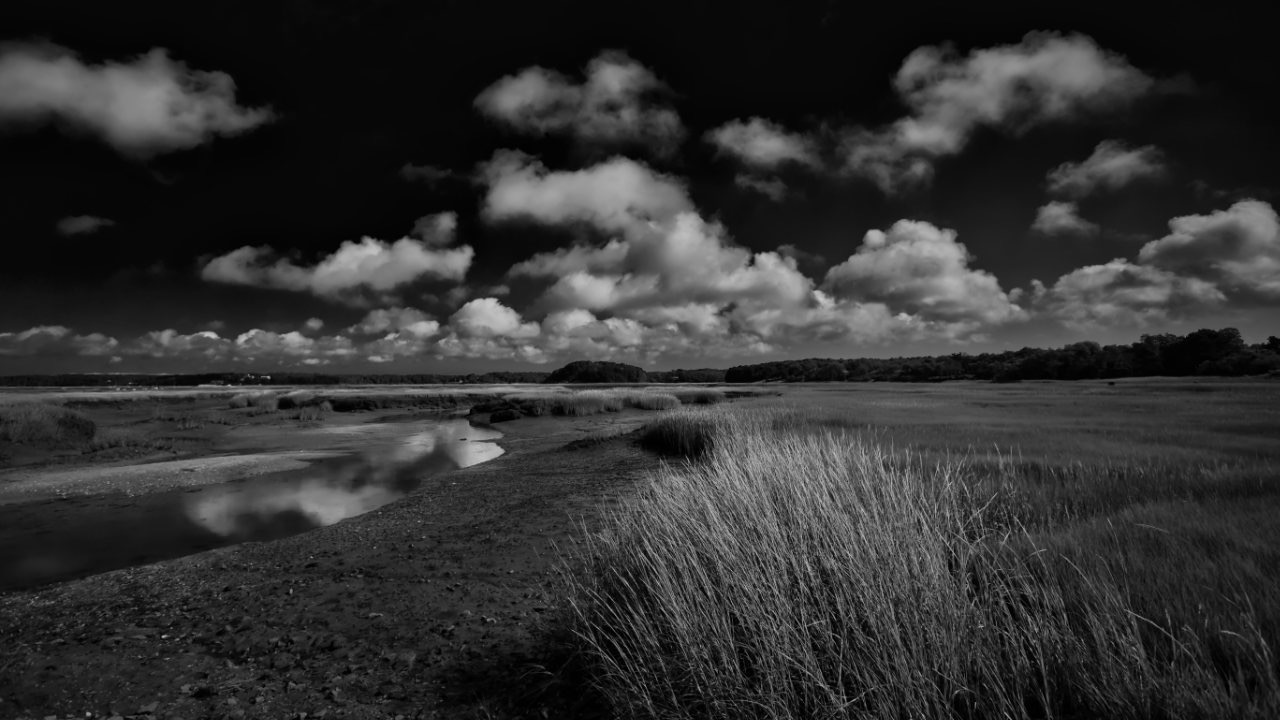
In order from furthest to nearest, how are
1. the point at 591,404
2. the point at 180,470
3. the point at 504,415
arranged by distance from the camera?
the point at 591,404
the point at 504,415
the point at 180,470

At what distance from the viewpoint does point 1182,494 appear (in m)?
6.71

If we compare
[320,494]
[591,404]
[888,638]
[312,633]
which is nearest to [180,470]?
[320,494]

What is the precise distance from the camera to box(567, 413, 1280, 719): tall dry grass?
8.63ft

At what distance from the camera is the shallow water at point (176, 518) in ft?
31.5

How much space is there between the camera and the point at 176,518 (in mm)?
12484

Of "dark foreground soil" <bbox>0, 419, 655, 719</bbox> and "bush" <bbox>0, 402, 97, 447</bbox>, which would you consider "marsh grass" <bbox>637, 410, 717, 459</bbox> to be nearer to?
"dark foreground soil" <bbox>0, 419, 655, 719</bbox>

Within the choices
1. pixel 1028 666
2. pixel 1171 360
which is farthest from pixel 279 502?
pixel 1171 360

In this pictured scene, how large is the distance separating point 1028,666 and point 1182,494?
20.6 feet

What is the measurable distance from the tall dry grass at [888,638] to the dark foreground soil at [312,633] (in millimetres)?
1456

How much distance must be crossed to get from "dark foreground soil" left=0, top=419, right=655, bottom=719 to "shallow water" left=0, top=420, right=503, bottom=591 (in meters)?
1.36

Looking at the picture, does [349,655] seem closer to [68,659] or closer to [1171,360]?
[68,659]

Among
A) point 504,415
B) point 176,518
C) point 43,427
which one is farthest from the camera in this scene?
point 504,415

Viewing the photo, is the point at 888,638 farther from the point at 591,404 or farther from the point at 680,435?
the point at 591,404

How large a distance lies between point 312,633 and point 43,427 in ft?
96.8
